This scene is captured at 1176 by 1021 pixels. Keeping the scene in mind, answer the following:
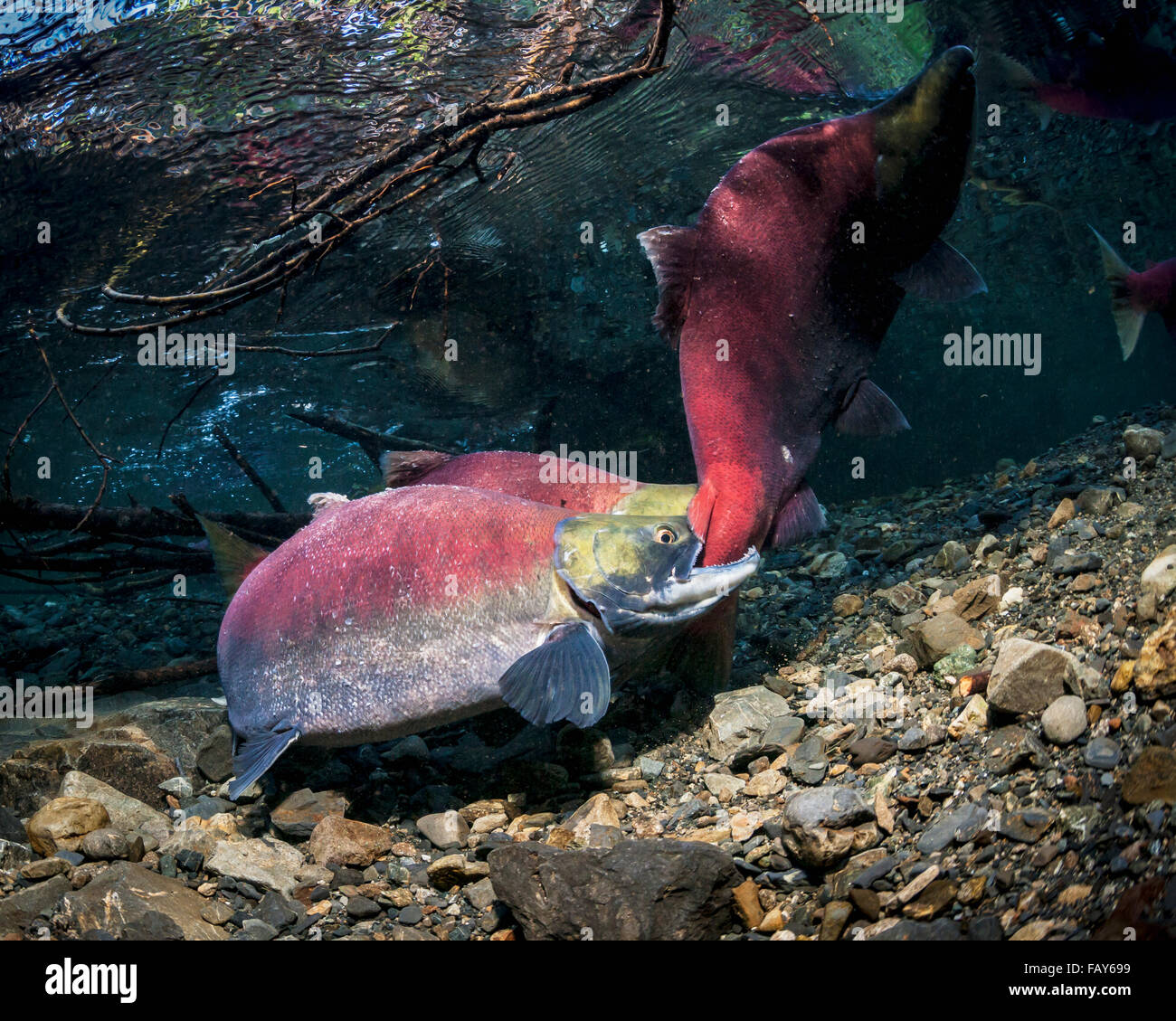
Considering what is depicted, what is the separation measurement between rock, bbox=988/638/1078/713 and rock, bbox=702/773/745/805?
38.2 inches

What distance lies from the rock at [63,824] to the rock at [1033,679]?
11.6 ft

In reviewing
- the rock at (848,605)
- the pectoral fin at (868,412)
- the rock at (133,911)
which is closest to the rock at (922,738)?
the pectoral fin at (868,412)

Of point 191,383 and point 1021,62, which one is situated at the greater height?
point 1021,62

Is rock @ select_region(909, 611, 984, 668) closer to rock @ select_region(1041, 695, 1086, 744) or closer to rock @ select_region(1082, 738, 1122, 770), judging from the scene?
rock @ select_region(1041, 695, 1086, 744)

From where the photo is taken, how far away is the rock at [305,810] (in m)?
2.82

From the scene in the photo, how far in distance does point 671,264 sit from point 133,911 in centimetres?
297

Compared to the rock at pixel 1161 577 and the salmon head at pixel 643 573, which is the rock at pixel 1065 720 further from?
the salmon head at pixel 643 573

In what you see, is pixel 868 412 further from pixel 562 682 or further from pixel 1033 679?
pixel 562 682

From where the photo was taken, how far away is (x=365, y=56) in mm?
6074

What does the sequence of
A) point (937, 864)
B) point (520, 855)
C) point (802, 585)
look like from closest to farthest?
point (937, 864) < point (520, 855) < point (802, 585)

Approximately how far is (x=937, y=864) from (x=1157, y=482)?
2.97m

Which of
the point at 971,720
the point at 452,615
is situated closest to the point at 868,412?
the point at 971,720
